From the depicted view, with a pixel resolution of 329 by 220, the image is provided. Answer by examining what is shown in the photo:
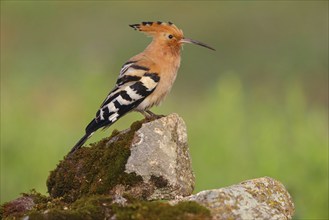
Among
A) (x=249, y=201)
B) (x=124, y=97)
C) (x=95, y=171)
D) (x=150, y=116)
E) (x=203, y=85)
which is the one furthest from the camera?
(x=203, y=85)

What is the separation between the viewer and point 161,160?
732cm

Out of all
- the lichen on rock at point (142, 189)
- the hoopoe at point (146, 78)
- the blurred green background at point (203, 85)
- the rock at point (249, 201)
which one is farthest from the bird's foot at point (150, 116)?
the blurred green background at point (203, 85)

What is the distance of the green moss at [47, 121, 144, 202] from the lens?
726cm

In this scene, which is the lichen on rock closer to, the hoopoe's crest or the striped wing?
the striped wing

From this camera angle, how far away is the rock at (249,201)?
6.70m

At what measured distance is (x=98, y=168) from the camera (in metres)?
7.39

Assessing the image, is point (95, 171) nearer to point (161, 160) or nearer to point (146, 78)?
point (161, 160)

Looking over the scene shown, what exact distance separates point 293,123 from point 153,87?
5.27 meters

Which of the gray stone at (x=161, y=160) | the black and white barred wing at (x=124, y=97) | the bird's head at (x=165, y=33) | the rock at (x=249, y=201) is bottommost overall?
the rock at (x=249, y=201)

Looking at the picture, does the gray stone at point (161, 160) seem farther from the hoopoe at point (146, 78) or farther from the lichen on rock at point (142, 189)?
the hoopoe at point (146, 78)

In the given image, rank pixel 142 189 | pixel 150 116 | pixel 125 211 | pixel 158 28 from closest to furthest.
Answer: pixel 125 211 → pixel 142 189 → pixel 150 116 → pixel 158 28

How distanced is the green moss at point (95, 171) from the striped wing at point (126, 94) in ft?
1.80

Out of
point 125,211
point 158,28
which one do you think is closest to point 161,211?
point 125,211

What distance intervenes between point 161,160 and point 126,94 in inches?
45.5
